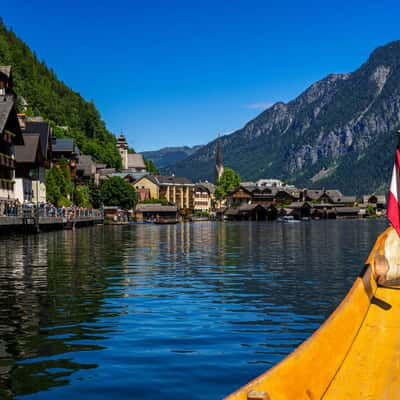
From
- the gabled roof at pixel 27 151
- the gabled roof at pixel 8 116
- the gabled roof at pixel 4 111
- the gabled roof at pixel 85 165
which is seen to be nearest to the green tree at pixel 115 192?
the gabled roof at pixel 85 165

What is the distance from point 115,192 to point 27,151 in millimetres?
71899

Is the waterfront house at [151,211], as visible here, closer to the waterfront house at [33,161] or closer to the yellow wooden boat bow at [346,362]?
the waterfront house at [33,161]

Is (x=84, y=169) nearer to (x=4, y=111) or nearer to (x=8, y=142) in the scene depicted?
(x=8, y=142)

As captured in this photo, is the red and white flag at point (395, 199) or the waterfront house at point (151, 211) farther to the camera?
the waterfront house at point (151, 211)

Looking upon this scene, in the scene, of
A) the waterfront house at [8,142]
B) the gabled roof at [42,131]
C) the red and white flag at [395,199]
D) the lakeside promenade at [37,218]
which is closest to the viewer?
the red and white flag at [395,199]

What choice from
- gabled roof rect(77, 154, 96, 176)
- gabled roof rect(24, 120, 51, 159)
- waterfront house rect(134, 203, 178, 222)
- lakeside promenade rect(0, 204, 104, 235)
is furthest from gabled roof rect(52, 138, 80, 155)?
waterfront house rect(134, 203, 178, 222)

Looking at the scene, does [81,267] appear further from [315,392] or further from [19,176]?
[19,176]

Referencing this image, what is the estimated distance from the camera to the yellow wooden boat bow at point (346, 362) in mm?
6996

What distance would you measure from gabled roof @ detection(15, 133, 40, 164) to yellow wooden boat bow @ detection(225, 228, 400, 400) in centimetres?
7247

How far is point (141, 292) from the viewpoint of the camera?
74.4 feet

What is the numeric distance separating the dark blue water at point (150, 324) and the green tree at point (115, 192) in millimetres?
119679

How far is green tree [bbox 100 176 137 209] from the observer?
151500 mm

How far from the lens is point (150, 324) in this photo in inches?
641

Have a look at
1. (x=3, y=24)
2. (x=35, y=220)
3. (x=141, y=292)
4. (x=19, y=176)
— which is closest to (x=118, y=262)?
(x=141, y=292)
